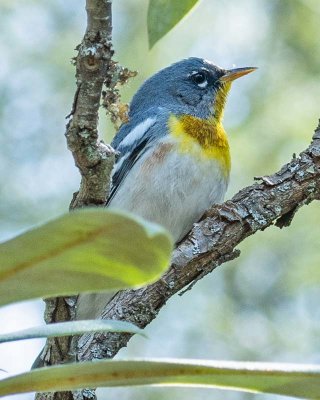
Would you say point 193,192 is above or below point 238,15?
below

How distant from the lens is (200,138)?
4.46m

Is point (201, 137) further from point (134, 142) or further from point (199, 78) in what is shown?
point (199, 78)

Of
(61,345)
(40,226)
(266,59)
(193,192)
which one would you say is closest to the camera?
(40,226)

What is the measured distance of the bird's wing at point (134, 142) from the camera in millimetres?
4379

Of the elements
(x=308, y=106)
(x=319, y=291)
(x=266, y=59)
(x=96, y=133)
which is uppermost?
(x=266, y=59)

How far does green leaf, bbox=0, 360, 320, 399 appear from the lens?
1.22 m

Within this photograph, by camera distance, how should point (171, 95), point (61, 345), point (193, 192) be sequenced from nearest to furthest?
point (61, 345) < point (193, 192) < point (171, 95)

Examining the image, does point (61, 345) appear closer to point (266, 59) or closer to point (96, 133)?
point (96, 133)

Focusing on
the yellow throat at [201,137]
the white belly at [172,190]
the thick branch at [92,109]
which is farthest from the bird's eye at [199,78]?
the thick branch at [92,109]

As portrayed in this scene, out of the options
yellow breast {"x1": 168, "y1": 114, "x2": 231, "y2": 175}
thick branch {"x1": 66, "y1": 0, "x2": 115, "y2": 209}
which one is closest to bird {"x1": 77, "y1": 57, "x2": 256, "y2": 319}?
yellow breast {"x1": 168, "y1": 114, "x2": 231, "y2": 175}

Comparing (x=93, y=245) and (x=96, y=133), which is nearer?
(x=93, y=245)

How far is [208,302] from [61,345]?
4.42m

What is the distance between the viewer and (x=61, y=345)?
2646 mm

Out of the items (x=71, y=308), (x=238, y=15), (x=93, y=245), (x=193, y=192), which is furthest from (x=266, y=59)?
(x=93, y=245)
